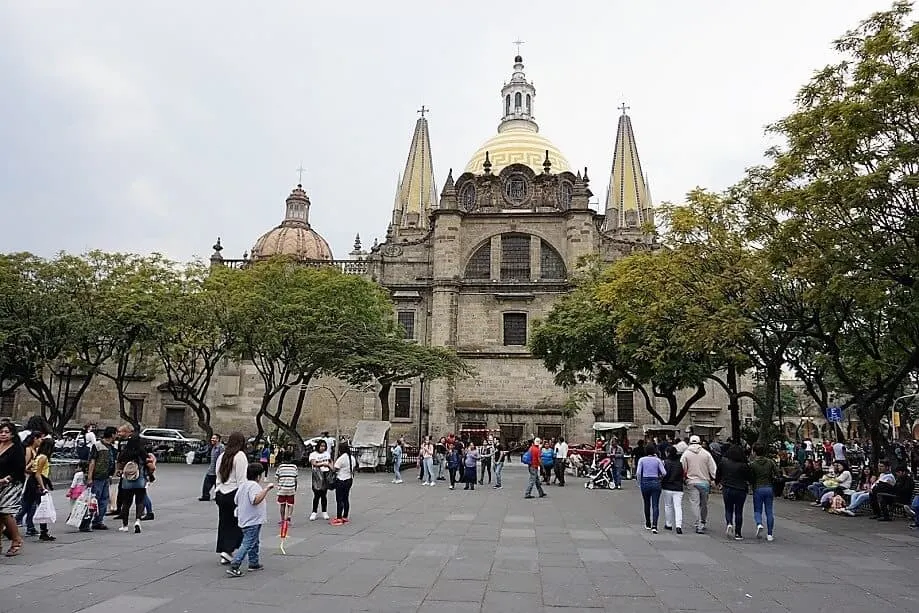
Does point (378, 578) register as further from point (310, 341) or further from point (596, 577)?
point (310, 341)

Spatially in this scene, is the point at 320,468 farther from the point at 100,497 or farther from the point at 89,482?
the point at 89,482

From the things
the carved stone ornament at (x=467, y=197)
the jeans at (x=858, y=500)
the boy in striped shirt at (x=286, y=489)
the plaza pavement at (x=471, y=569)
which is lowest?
the plaza pavement at (x=471, y=569)

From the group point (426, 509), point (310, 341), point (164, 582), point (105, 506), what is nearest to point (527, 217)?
point (310, 341)

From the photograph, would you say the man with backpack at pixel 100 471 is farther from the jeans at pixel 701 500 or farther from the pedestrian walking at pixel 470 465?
A: the pedestrian walking at pixel 470 465

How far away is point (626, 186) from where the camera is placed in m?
52.4

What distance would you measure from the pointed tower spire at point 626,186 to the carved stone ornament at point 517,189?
1141 cm

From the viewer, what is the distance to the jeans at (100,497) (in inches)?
426

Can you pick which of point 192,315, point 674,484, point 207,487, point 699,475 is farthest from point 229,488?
point 192,315

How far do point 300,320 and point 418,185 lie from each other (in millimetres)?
27100

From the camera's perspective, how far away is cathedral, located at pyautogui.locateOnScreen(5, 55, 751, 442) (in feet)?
127

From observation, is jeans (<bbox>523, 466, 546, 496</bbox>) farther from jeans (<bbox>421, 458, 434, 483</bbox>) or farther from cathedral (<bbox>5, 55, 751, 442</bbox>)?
cathedral (<bbox>5, 55, 751, 442</bbox>)

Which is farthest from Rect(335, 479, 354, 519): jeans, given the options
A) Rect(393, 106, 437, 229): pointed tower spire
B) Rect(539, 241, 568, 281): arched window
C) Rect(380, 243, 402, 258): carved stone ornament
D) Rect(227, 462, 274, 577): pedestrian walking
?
Rect(393, 106, 437, 229): pointed tower spire

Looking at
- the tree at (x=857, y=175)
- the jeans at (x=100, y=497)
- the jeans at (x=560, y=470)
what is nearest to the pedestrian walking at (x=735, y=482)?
the tree at (x=857, y=175)

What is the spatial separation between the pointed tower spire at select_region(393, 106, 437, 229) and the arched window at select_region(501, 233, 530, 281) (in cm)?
1086
